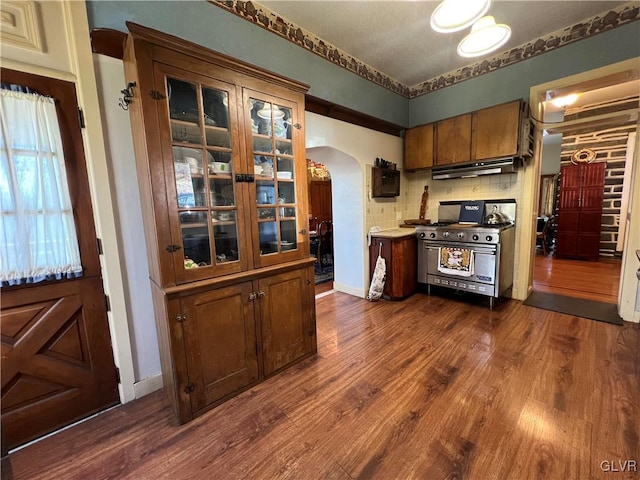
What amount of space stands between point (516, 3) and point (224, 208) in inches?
118

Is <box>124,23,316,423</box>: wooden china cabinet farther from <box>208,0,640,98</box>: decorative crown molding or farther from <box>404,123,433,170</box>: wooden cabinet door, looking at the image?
<box>404,123,433,170</box>: wooden cabinet door

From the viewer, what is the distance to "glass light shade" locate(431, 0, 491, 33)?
1593 mm

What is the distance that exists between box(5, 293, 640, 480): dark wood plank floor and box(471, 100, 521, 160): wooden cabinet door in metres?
2.05

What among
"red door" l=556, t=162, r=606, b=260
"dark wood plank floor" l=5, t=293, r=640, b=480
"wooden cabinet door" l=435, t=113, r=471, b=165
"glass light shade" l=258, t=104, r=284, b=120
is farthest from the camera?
"red door" l=556, t=162, r=606, b=260

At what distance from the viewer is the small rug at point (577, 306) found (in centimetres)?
282

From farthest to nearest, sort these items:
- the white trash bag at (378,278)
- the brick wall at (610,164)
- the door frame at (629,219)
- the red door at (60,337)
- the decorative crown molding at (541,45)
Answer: the brick wall at (610,164) < the white trash bag at (378,278) < the door frame at (629,219) < the decorative crown molding at (541,45) < the red door at (60,337)

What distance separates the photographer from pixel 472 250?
3125 mm

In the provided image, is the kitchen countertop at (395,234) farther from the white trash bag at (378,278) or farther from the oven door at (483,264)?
the oven door at (483,264)

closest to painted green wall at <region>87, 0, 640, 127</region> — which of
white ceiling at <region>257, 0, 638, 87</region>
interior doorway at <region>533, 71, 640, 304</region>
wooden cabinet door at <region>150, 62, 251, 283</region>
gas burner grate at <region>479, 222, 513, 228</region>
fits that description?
white ceiling at <region>257, 0, 638, 87</region>

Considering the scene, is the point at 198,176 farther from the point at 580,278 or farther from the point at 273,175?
the point at 580,278

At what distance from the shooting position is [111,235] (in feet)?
5.59

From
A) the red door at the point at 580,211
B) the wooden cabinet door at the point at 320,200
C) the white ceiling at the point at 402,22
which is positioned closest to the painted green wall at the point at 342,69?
the white ceiling at the point at 402,22


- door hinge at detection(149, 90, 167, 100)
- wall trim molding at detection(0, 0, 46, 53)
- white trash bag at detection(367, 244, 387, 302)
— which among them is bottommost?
white trash bag at detection(367, 244, 387, 302)

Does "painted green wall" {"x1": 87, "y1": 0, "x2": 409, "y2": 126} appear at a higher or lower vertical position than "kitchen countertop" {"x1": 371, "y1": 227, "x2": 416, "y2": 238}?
higher
